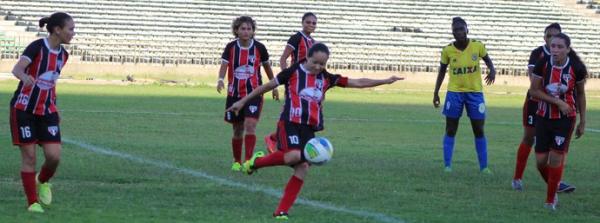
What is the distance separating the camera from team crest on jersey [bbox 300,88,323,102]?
963 centimetres

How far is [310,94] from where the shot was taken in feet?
31.6

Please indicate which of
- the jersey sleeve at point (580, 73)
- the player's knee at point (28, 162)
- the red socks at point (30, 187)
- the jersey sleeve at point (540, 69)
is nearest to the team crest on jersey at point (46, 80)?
the player's knee at point (28, 162)

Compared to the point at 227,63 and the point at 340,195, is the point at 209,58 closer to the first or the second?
the point at 227,63

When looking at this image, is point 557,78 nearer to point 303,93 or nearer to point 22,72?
point 303,93

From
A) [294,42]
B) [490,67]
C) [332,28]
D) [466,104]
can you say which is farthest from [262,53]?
[332,28]

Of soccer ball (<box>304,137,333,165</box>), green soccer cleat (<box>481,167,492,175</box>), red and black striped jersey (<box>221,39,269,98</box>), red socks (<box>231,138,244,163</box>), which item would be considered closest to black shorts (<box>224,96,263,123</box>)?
red and black striped jersey (<box>221,39,269,98</box>)

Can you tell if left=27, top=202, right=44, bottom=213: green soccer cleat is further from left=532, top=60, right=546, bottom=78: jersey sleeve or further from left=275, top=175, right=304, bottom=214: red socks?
left=532, top=60, right=546, bottom=78: jersey sleeve

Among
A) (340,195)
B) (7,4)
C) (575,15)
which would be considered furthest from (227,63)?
(575,15)

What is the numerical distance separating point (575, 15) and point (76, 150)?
1547 inches

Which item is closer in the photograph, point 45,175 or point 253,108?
point 45,175

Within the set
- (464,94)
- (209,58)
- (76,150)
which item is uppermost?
(464,94)

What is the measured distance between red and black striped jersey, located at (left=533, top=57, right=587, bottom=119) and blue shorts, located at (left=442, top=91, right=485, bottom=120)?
10.5ft

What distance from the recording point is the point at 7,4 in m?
42.7

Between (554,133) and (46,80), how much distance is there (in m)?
4.61
